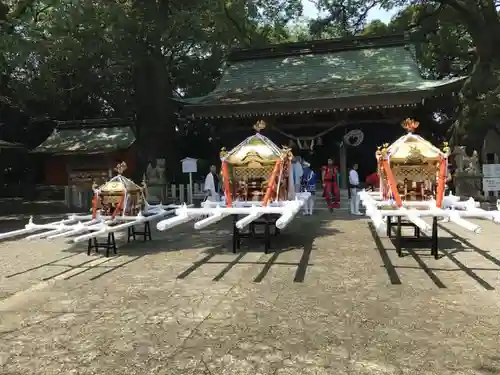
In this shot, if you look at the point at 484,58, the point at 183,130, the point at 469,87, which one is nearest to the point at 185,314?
the point at 469,87

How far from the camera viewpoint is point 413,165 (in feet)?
28.5

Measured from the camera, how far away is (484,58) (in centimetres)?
1744

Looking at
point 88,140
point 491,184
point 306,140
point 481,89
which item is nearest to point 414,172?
point 491,184

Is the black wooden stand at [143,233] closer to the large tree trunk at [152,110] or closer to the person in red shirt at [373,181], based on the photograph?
the person in red shirt at [373,181]

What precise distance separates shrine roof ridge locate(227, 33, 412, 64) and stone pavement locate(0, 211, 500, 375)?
14.4m

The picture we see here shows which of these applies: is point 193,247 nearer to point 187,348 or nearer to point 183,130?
point 187,348

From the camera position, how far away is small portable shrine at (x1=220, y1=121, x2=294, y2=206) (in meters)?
9.09

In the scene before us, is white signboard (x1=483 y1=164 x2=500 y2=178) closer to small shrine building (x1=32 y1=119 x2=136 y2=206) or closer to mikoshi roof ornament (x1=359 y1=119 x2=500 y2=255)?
mikoshi roof ornament (x1=359 y1=119 x2=500 y2=255)

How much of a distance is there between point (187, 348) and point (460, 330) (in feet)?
8.69

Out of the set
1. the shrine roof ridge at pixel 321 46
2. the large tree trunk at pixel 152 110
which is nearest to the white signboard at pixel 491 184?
the shrine roof ridge at pixel 321 46

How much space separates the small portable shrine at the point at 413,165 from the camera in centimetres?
842

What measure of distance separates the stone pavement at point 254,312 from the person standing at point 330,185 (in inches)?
226

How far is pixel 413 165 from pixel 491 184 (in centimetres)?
951

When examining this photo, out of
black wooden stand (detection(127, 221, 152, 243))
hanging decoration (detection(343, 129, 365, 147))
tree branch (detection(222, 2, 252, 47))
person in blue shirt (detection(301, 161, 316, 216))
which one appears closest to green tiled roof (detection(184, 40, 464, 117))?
hanging decoration (detection(343, 129, 365, 147))
